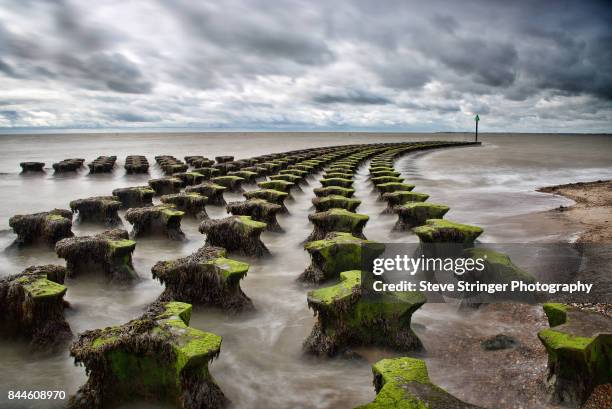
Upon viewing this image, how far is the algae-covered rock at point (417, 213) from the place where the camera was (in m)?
9.05

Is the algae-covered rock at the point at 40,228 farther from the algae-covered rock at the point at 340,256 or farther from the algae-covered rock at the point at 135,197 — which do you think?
the algae-covered rock at the point at 340,256

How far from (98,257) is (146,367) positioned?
131 inches

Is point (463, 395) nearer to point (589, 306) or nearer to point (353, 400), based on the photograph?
point (353, 400)

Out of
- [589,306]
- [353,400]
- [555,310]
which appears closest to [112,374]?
[353,400]

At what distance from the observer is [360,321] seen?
15.1ft

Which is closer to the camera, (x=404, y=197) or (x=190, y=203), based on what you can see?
(x=190, y=203)

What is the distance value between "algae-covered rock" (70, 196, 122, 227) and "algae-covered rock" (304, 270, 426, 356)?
22.5 ft

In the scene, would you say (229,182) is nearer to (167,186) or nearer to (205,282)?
(167,186)

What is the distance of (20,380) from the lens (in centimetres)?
403

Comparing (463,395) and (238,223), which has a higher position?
(238,223)

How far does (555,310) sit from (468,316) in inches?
57.5

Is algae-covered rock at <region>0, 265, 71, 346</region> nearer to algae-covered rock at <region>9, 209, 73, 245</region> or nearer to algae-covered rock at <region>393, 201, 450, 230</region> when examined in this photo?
algae-covered rock at <region>9, 209, 73, 245</region>

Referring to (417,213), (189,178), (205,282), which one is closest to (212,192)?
(189,178)

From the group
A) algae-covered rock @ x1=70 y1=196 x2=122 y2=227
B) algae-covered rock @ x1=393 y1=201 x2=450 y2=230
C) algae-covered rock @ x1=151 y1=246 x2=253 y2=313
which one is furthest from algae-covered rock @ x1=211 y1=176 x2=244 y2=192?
algae-covered rock @ x1=151 y1=246 x2=253 y2=313
